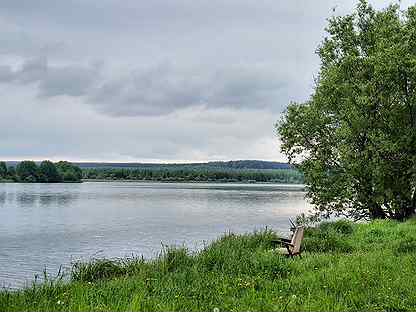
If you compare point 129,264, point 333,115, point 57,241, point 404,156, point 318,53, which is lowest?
point 57,241

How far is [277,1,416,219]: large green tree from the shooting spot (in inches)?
992

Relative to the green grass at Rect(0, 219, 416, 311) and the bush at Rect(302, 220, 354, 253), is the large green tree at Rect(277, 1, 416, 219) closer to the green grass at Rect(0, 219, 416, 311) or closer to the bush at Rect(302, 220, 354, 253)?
the bush at Rect(302, 220, 354, 253)

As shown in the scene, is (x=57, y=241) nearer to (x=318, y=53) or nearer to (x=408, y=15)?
(x=318, y=53)

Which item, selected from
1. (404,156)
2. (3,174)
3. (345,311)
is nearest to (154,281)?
(345,311)

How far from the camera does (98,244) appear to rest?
30.6m

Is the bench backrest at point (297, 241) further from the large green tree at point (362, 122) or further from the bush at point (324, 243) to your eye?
the large green tree at point (362, 122)

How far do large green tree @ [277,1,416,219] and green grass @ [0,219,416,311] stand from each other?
37.4ft

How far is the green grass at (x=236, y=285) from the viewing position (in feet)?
27.4

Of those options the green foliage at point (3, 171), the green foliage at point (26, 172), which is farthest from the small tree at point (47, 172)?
the green foliage at point (3, 171)

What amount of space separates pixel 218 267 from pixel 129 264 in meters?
2.76

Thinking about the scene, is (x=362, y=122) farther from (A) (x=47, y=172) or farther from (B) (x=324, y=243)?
(A) (x=47, y=172)

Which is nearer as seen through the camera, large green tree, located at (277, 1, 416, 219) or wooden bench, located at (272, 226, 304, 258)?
wooden bench, located at (272, 226, 304, 258)

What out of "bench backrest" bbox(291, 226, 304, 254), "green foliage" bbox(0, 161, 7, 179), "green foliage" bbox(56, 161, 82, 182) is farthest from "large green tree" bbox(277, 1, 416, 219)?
"green foliage" bbox(56, 161, 82, 182)

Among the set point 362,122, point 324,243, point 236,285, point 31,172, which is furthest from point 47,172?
point 236,285
